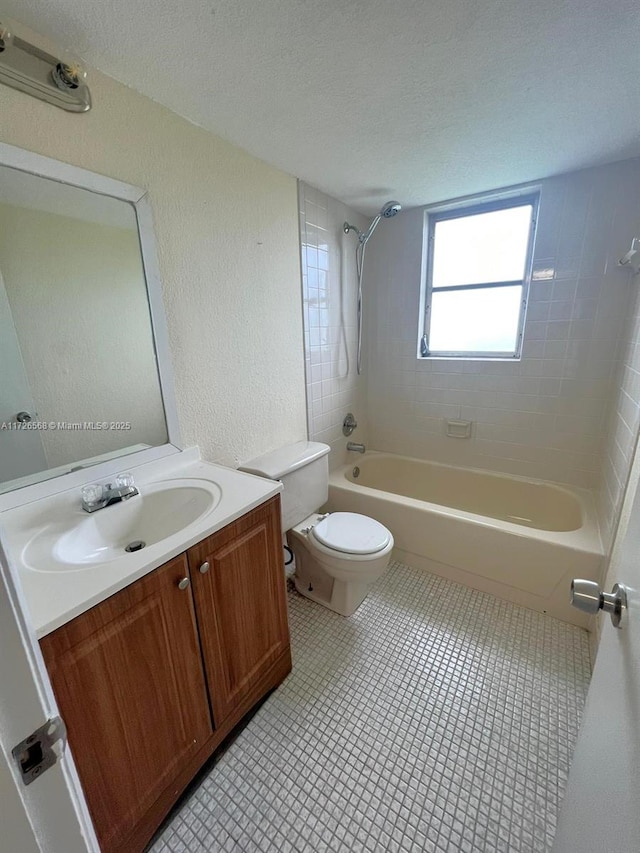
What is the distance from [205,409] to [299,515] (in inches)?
28.1

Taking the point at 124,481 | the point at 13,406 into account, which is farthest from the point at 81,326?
the point at 124,481

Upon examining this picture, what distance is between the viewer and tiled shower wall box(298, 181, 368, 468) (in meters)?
1.98

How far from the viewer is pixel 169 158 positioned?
4.11ft

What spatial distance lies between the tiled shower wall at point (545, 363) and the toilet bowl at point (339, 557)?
1105 mm

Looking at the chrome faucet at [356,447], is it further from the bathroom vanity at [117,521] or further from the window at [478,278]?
the bathroom vanity at [117,521]

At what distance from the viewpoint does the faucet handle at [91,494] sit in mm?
1105

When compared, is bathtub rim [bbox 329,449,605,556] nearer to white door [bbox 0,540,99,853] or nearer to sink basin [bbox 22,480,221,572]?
sink basin [bbox 22,480,221,572]

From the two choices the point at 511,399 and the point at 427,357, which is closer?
the point at 511,399

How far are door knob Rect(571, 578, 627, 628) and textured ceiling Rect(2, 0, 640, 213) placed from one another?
4.59 feet

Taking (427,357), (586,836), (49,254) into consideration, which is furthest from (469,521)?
(49,254)

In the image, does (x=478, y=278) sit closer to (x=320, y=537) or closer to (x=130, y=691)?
(x=320, y=537)

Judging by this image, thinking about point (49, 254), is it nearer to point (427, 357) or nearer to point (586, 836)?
point (586, 836)

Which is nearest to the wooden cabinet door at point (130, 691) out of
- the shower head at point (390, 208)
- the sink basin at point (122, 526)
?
the sink basin at point (122, 526)

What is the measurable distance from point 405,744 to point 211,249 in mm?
2006
